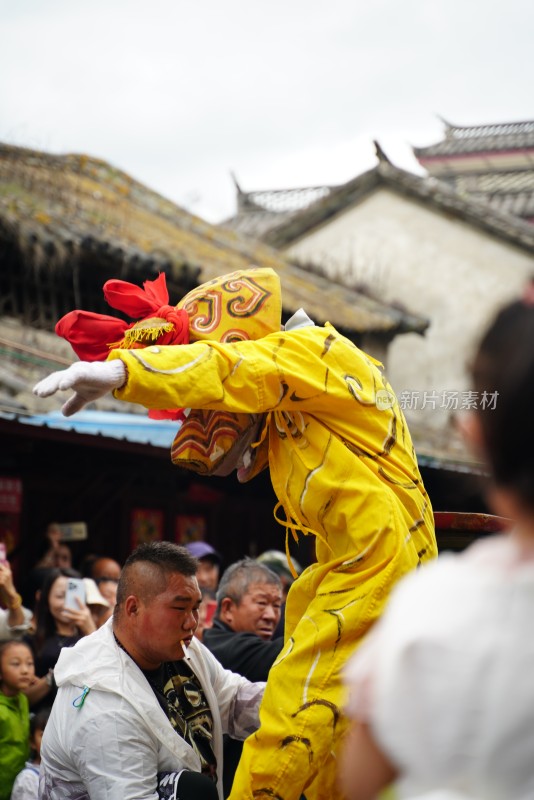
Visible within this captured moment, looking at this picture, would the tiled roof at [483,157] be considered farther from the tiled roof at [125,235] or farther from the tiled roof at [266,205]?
the tiled roof at [125,235]

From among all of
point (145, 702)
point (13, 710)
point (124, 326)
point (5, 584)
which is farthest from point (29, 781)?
point (124, 326)

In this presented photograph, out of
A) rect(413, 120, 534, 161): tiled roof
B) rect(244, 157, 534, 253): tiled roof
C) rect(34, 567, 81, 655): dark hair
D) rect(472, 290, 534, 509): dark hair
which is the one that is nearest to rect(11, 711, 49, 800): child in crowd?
rect(34, 567, 81, 655): dark hair

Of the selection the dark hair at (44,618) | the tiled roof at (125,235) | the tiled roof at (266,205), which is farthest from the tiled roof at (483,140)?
the dark hair at (44,618)

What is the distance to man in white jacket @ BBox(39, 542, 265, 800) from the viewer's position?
332 centimetres

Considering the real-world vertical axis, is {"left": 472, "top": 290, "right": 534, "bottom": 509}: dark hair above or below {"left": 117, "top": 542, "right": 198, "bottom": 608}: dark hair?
above

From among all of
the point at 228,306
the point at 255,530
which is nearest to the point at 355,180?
the point at 255,530

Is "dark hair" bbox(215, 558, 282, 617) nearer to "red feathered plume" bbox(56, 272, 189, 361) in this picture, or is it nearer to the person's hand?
the person's hand

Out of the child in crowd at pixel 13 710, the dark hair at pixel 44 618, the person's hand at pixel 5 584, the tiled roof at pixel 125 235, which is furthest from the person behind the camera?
the tiled roof at pixel 125 235

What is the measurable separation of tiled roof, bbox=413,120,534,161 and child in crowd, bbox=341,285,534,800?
83.1ft

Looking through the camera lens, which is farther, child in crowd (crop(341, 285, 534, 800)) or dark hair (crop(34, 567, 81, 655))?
dark hair (crop(34, 567, 81, 655))

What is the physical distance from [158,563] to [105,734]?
1.96ft

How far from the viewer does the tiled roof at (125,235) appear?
33.4ft

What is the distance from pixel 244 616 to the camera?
4977mm

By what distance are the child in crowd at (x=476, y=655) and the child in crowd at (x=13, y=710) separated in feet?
11.8
